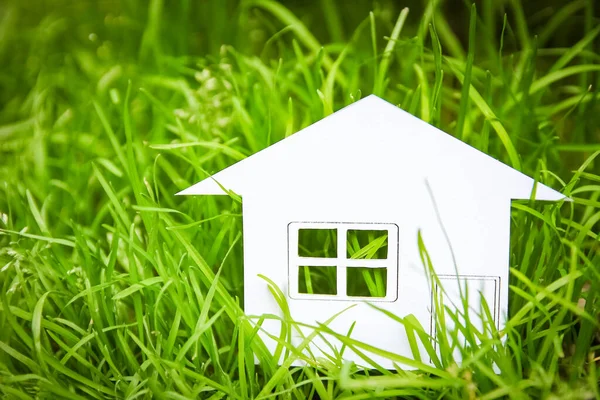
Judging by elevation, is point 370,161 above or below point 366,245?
above

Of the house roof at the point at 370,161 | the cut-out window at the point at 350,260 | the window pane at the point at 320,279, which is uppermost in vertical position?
the house roof at the point at 370,161

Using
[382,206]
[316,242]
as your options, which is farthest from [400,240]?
[316,242]

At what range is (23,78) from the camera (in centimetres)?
142

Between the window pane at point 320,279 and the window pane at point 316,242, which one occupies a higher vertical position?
the window pane at point 316,242

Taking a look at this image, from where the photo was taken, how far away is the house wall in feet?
2.14

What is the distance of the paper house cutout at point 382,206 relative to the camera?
640 millimetres

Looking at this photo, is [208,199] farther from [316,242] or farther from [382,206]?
[382,206]

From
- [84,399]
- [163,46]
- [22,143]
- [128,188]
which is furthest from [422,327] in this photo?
[163,46]

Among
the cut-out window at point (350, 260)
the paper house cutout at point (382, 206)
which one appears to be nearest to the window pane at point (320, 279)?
the cut-out window at point (350, 260)

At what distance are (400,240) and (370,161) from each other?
101 mm

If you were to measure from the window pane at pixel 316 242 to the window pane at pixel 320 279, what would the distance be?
2 cm

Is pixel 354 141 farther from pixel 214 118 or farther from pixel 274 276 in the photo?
pixel 214 118

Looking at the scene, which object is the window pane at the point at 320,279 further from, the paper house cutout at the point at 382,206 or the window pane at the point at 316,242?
the paper house cutout at the point at 382,206

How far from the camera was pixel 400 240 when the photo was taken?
26.1 inches
